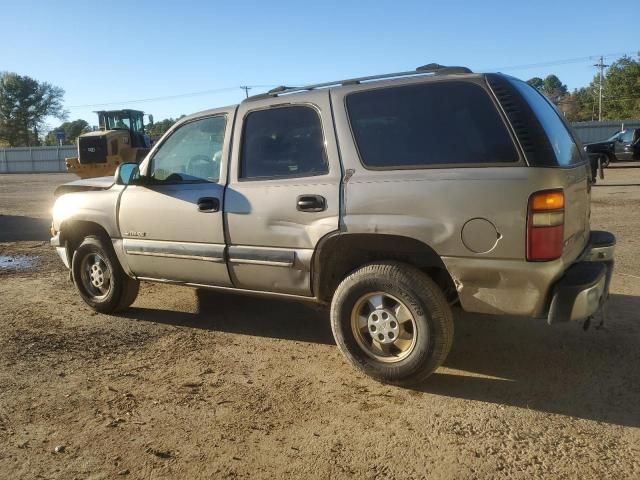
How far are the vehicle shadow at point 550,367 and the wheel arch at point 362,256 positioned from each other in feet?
2.02

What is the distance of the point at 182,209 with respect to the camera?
4445 mm

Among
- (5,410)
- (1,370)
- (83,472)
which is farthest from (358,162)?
(1,370)

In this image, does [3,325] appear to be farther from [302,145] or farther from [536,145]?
[536,145]

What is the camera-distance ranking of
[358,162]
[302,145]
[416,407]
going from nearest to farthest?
[416,407]
[358,162]
[302,145]

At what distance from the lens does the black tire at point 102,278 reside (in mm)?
5129

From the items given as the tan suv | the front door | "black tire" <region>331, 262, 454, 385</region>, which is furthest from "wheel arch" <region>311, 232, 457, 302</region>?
the front door

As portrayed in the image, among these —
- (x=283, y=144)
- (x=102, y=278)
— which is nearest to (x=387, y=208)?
(x=283, y=144)

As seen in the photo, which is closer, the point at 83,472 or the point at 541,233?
the point at 83,472

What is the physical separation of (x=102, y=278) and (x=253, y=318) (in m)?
1.53

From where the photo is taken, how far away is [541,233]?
3084 mm

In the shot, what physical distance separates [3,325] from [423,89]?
440 centimetres

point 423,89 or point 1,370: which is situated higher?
point 423,89

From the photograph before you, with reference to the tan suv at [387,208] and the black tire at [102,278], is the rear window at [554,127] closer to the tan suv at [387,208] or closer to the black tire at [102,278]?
the tan suv at [387,208]

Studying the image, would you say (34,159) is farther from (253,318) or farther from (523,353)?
(523,353)
